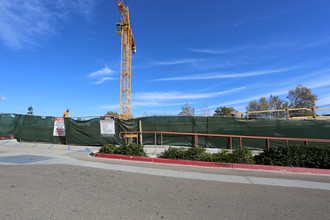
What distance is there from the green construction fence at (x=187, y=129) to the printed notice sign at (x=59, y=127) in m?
0.26

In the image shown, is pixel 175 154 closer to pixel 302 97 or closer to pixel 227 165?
pixel 227 165

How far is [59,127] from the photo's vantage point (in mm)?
12758

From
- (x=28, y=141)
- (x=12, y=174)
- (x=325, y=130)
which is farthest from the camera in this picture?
(x=28, y=141)

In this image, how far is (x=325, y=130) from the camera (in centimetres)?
1081

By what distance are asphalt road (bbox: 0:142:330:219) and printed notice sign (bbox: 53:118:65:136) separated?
21.9ft

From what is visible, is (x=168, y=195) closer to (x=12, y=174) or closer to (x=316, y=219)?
(x=316, y=219)

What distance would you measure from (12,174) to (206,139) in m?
8.81

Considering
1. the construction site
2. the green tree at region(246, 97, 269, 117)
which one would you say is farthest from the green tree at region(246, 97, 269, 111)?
the construction site

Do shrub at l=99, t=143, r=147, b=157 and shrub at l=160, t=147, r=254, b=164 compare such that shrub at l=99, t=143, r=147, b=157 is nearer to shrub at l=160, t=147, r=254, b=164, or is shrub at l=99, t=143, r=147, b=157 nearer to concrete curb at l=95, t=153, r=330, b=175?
concrete curb at l=95, t=153, r=330, b=175

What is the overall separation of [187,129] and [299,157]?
5612mm

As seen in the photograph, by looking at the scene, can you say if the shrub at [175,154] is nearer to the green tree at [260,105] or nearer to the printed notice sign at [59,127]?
the printed notice sign at [59,127]

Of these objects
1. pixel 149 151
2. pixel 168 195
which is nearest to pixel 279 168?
pixel 168 195

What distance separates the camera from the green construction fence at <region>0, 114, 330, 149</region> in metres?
10.9

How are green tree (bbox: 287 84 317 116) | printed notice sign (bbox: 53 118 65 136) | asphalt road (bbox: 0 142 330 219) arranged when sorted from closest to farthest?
asphalt road (bbox: 0 142 330 219), printed notice sign (bbox: 53 118 65 136), green tree (bbox: 287 84 317 116)
